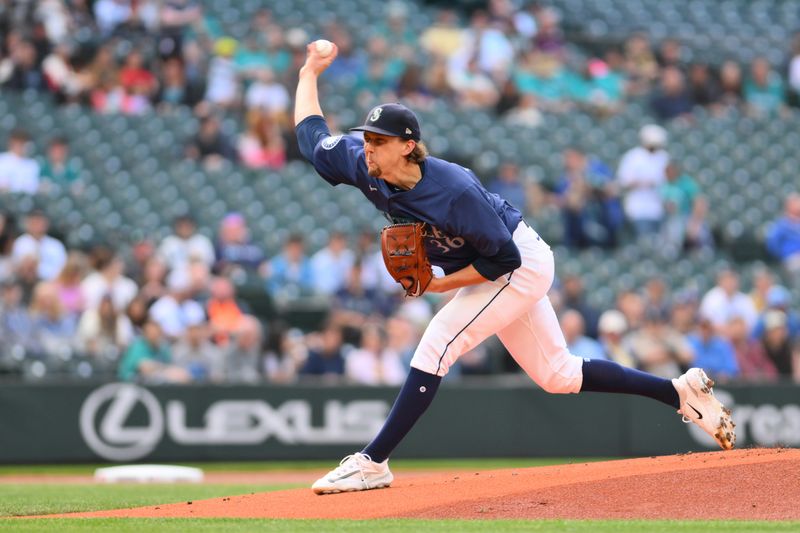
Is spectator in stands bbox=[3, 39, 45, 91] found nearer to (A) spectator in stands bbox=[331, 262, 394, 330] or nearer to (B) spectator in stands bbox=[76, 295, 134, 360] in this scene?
(B) spectator in stands bbox=[76, 295, 134, 360]

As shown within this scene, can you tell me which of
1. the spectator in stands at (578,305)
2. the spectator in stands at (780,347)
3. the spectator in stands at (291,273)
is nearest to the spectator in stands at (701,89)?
the spectator in stands at (780,347)

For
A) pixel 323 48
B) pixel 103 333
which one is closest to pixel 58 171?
pixel 103 333

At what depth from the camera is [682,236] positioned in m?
15.3

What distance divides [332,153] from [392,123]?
45 cm

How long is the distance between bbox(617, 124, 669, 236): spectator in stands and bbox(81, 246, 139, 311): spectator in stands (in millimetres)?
6118

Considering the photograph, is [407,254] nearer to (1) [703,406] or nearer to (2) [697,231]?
(1) [703,406]

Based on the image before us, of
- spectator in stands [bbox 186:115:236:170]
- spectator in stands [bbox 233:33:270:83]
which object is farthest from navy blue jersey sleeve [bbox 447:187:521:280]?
spectator in stands [bbox 233:33:270:83]

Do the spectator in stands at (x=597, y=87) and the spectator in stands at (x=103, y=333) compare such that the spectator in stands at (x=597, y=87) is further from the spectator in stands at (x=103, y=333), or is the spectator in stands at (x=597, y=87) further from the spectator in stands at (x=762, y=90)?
the spectator in stands at (x=103, y=333)

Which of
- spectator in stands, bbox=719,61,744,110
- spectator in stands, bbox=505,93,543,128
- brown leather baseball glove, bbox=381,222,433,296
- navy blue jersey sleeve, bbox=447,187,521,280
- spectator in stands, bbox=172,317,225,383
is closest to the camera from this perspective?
navy blue jersey sleeve, bbox=447,187,521,280

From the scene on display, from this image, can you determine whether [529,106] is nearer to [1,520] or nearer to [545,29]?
[545,29]

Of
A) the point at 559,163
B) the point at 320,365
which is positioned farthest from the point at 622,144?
the point at 320,365

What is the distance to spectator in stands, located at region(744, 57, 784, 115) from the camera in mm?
18141

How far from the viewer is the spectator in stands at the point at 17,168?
1266cm

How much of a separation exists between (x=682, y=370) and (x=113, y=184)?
5979 millimetres
